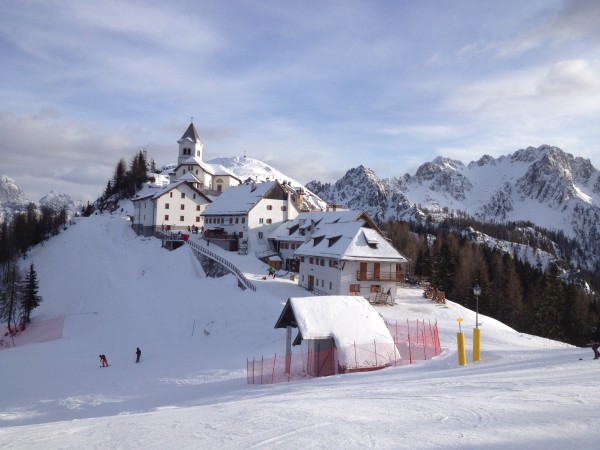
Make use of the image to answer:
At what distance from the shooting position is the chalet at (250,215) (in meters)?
62.8

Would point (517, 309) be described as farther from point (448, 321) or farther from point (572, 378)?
point (572, 378)

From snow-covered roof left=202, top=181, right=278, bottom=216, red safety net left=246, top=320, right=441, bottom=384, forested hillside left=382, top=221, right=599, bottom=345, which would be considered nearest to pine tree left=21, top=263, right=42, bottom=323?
snow-covered roof left=202, top=181, right=278, bottom=216

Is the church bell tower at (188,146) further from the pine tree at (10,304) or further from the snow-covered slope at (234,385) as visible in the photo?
the pine tree at (10,304)

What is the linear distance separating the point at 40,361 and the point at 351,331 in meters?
27.0

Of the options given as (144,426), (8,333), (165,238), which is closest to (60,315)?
(8,333)

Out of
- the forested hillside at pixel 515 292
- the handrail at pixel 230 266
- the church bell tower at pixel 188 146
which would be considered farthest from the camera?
the church bell tower at pixel 188 146

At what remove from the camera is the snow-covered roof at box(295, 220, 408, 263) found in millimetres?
41906

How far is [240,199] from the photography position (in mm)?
68250

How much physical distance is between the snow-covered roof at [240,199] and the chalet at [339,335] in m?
40.3

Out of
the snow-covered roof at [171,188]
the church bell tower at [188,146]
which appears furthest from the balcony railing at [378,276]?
the church bell tower at [188,146]

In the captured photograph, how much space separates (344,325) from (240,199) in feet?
157

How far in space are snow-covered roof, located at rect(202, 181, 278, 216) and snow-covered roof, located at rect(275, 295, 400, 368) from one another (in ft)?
132

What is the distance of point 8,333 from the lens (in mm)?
50156

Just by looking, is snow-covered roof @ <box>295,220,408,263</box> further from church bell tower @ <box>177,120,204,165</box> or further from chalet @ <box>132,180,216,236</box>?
church bell tower @ <box>177,120,204,165</box>
